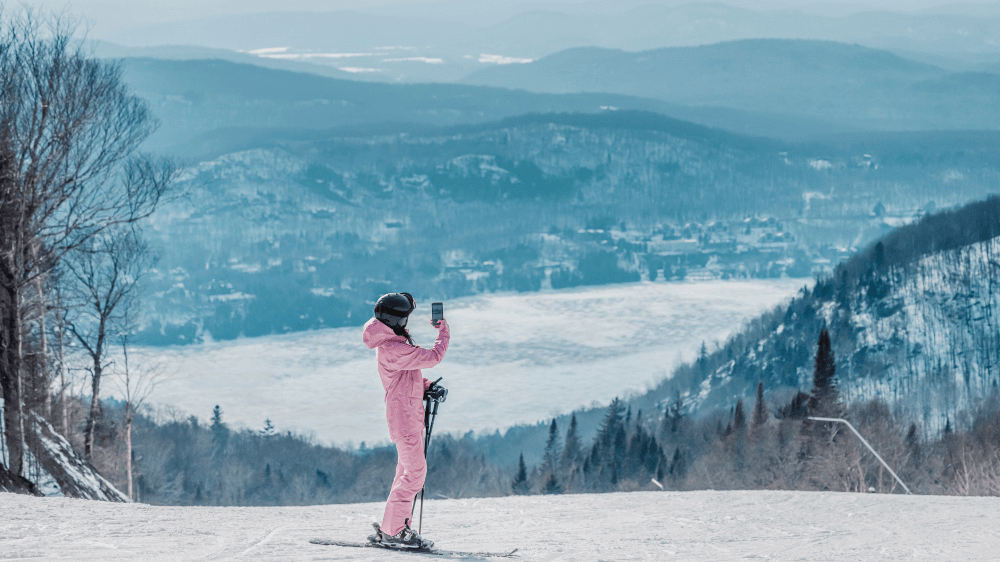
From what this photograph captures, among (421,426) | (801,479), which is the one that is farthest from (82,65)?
(801,479)

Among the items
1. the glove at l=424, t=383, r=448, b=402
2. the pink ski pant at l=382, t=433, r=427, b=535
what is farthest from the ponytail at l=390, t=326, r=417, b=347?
the pink ski pant at l=382, t=433, r=427, b=535

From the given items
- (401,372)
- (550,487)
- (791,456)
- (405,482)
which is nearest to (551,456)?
(550,487)

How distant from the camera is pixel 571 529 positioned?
44.9ft

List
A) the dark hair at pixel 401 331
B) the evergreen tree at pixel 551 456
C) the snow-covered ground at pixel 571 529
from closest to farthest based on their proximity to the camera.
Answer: the dark hair at pixel 401 331 < the snow-covered ground at pixel 571 529 < the evergreen tree at pixel 551 456

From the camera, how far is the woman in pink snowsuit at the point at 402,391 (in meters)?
9.86

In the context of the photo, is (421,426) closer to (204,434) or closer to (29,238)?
(29,238)

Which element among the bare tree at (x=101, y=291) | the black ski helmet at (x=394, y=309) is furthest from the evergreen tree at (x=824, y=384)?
the black ski helmet at (x=394, y=309)

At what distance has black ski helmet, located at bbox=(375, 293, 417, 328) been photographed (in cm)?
984

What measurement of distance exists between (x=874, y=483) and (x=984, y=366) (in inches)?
4660

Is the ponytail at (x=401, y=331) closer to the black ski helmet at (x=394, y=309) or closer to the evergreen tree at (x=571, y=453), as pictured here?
the black ski helmet at (x=394, y=309)

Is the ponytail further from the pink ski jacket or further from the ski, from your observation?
the ski

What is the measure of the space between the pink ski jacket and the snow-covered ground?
132 centimetres

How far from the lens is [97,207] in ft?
82.1

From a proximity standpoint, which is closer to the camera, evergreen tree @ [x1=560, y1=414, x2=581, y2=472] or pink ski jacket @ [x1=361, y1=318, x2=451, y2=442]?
pink ski jacket @ [x1=361, y1=318, x2=451, y2=442]
